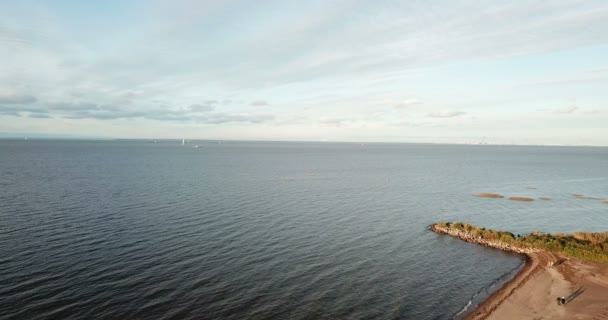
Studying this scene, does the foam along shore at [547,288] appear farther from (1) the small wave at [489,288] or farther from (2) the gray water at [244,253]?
(2) the gray water at [244,253]

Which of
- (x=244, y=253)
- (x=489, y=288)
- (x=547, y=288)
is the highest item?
(x=244, y=253)

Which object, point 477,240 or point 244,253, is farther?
point 477,240

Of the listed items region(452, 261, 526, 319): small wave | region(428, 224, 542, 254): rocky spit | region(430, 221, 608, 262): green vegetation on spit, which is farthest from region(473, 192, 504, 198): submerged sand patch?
region(452, 261, 526, 319): small wave

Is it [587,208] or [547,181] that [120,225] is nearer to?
[587,208]

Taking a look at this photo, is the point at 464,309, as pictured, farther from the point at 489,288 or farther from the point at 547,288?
the point at 547,288

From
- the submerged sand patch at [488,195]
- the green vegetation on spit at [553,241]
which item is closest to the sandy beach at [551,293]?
the green vegetation on spit at [553,241]

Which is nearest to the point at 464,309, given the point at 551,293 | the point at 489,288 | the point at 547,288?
the point at 489,288
